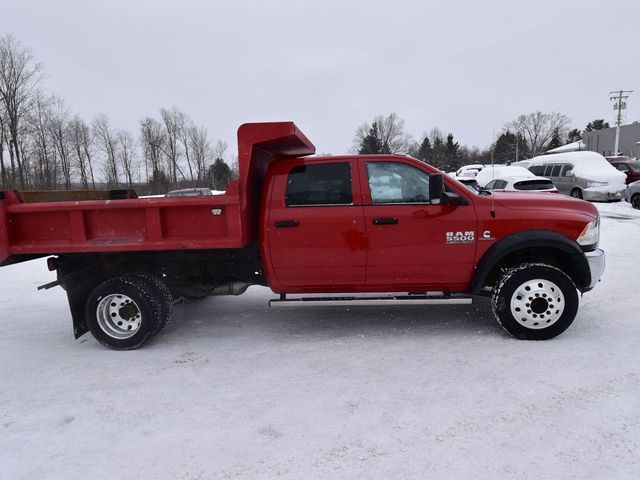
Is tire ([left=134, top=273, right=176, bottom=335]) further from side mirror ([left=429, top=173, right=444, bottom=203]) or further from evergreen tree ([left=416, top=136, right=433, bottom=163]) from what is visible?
evergreen tree ([left=416, top=136, right=433, bottom=163])

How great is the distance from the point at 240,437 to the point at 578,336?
11.4 ft

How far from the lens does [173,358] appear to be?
427 cm

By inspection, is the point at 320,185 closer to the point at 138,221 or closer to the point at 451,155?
the point at 138,221

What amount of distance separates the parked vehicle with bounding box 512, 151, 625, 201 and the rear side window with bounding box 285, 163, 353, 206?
1726cm

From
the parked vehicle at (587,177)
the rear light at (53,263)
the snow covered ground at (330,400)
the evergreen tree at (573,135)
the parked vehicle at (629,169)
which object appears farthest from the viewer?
the evergreen tree at (573,135)

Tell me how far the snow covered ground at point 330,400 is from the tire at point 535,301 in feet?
0.50

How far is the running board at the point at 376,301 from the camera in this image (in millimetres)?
4504

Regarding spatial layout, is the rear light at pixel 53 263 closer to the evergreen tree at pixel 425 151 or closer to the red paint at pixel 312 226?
the red paint at pixel 312 226

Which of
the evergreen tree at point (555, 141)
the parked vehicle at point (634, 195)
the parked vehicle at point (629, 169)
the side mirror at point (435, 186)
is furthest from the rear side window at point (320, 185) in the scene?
the evergreen tree at point (555, 141)

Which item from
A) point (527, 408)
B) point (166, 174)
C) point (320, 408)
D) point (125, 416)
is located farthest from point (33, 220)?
point (166, 174)

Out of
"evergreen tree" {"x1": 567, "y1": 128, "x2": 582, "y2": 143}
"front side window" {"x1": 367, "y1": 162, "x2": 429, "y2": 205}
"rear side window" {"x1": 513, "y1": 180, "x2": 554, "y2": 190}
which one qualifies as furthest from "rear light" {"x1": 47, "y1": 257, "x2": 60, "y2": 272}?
"evergreen tree" {"x1": 567, "y1": 128, "x2": 582, "y2": 143}

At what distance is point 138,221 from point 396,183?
2.63 m

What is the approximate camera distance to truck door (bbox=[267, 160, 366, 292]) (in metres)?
4.40

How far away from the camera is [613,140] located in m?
73.6
